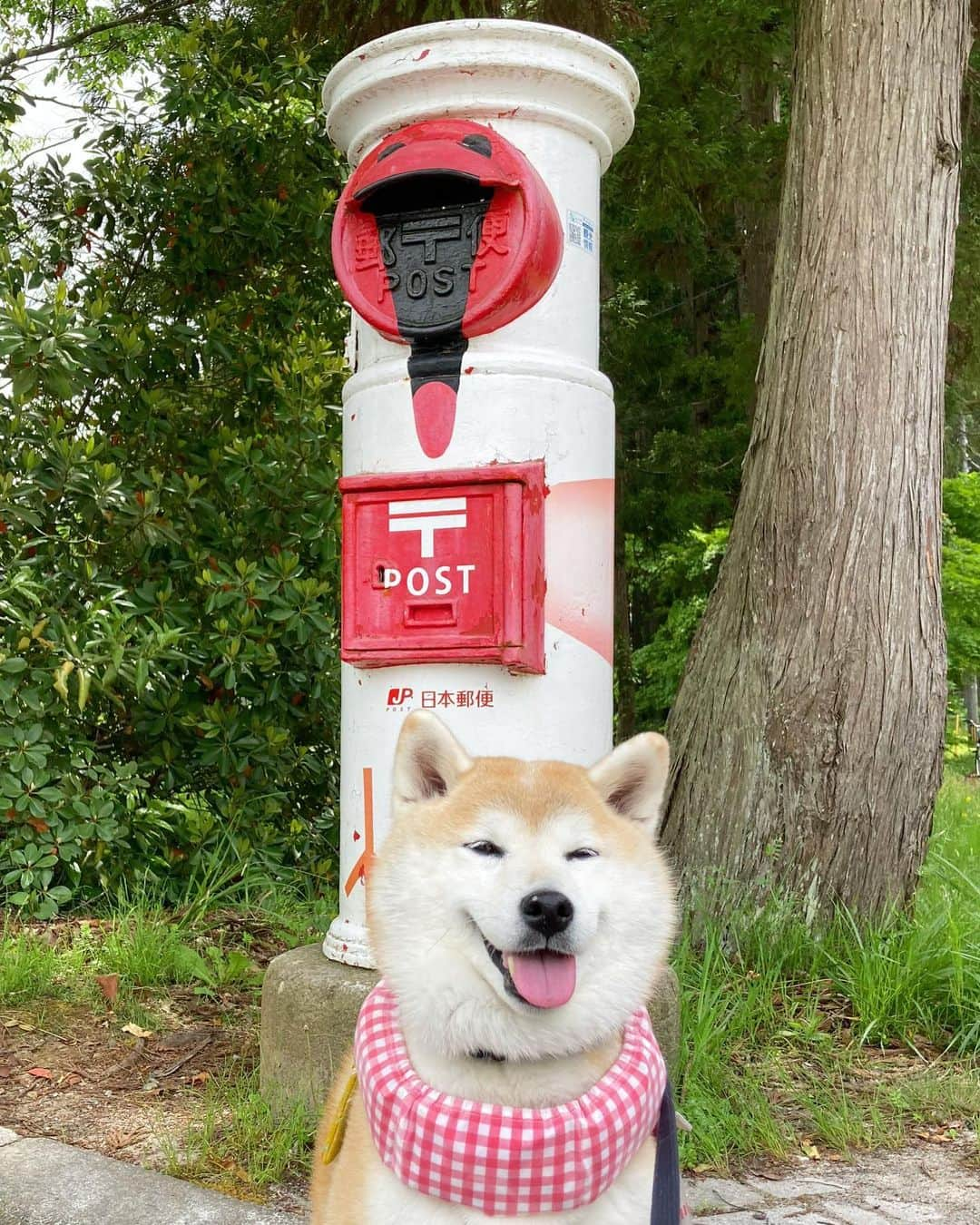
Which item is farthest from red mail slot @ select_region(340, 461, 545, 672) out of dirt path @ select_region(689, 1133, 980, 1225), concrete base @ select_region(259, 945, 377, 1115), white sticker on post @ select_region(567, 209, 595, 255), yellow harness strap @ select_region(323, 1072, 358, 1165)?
dirt path @ select_region(689, 1133, 980, 1225)

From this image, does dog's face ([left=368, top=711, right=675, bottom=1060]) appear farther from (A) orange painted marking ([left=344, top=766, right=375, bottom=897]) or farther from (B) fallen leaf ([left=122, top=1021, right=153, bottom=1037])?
(B) fallen leaf ([left=122, top=1021, right=153, bottom=1037])

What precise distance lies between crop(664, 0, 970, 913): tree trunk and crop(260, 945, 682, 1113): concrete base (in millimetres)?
1191

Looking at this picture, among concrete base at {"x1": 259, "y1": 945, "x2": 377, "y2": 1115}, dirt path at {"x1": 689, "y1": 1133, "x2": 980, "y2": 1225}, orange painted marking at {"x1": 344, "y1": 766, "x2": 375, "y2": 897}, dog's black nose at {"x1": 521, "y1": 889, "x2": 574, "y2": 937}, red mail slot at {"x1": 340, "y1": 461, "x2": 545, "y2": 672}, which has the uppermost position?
red mail slot at {"x1": 340, "y1": 461, "x2": 545, "y2": 672}

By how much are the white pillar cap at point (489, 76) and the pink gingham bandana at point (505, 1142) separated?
2381mm

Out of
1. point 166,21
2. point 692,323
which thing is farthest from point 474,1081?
point 692,323

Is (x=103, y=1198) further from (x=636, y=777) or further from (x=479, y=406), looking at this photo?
(x=479, y=406)

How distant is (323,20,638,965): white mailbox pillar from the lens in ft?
9.25

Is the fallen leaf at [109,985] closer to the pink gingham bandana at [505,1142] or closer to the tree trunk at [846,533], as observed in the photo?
the tree trunk at [846,533]

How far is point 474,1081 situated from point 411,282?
1.99m

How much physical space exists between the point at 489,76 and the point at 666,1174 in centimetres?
257

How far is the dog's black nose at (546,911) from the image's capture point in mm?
1571

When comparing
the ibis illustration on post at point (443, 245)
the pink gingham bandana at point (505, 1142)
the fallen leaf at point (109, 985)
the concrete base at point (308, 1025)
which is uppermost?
the ibis illustration on post at point (443, 245)

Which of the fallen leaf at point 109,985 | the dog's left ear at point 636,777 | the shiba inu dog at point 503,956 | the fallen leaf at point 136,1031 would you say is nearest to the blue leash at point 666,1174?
the shiba inu dog at point 503,956

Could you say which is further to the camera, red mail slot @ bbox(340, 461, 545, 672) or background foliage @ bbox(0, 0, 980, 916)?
background foliage @ bbox(0, 0, 980, 916)
